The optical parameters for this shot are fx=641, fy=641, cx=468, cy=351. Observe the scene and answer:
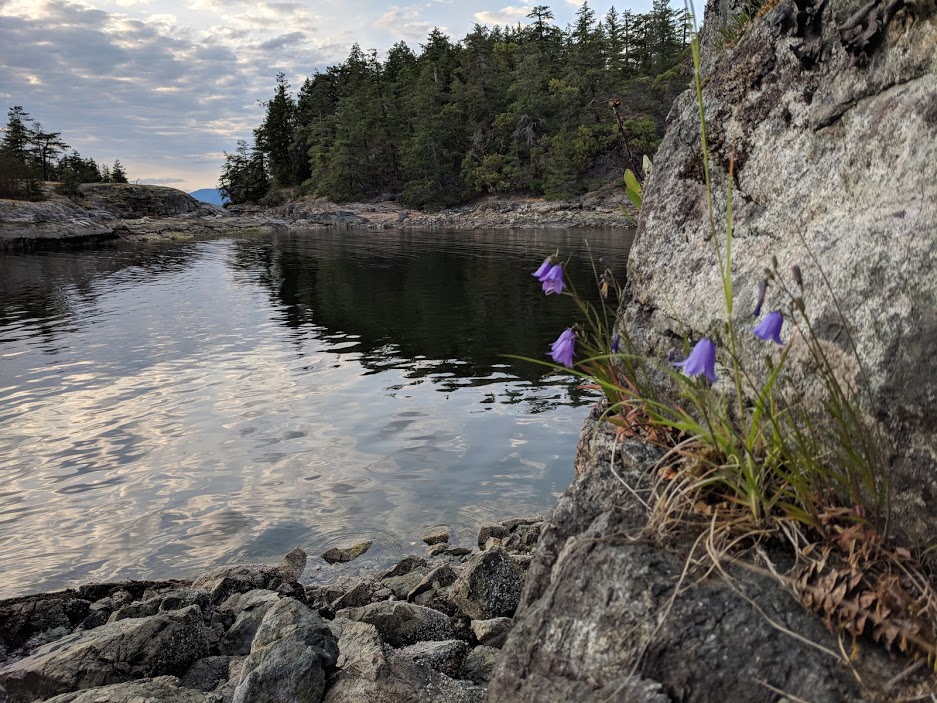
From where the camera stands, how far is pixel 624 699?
221 cm

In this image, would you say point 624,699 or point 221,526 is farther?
point 221,526

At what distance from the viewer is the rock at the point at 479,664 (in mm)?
3529

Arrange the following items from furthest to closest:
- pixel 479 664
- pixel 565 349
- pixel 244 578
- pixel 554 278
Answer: pixel 244 578, pixel 479 664, pixel 554 278, pixel 565 349

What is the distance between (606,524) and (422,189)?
7971 centimetres

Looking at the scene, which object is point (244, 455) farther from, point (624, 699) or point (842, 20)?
point (842, 20)

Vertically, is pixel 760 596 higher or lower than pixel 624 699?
higher

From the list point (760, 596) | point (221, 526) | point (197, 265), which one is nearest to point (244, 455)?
point (221, 526)

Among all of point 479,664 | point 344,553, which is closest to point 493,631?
point 479,664

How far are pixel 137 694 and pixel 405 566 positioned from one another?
2729 millimetres

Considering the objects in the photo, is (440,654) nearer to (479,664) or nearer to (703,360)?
(479,664)

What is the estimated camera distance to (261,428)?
30.7 feet

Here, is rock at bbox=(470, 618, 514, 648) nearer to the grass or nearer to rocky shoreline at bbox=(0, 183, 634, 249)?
the grass

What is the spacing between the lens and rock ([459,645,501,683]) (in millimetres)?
3529

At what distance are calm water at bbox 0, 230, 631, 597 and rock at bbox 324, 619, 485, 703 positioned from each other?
263 centimetres
